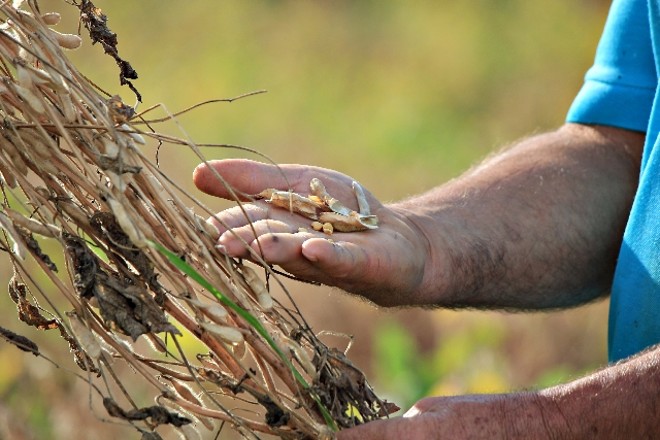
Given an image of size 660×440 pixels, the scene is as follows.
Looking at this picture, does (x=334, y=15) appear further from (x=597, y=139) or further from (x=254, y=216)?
(x=254, y=216)

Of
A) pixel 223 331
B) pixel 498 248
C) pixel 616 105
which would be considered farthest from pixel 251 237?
pixel 616 105

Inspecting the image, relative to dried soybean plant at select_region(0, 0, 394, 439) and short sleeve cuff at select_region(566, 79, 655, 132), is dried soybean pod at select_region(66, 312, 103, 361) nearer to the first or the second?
dried soybean plant at select_region(0, 0, 394, 439)

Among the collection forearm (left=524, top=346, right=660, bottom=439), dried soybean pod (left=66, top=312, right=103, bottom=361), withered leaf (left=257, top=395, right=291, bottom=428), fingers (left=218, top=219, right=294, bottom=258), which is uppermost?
fingers (left=218, top=219, right=294, bottom=258)

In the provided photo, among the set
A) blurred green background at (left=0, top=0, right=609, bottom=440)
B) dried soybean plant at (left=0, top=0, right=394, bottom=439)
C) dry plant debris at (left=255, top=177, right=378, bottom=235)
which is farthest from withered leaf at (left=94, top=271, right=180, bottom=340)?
blurred green background at (left=0, top=0, right=609, bottom=440)

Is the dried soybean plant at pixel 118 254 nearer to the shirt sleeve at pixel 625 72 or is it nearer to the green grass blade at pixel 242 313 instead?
the green grass blade at pixel 242 313

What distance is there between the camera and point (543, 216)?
2.00m

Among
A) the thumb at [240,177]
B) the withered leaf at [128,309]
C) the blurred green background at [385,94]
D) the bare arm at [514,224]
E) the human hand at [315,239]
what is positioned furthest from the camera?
the blurred green background at [385,94]

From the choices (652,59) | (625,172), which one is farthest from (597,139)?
(652,59)

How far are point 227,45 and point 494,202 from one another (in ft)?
21.1

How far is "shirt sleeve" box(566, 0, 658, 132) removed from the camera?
1936 millimetres

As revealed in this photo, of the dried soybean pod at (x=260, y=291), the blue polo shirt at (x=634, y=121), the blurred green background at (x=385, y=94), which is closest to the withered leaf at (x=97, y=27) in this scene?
the dried soybean pod at (x=260, y=291)

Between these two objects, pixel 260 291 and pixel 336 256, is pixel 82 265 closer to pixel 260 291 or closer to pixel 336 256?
pixel 260 291

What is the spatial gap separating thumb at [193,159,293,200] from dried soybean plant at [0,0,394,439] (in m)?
0.23

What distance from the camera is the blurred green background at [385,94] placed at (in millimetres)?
3936
